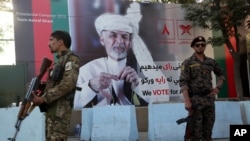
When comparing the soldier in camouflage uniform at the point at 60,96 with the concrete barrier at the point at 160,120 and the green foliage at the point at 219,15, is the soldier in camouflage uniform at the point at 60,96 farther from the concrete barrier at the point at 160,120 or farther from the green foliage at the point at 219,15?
the green foliage at the point at 219,15

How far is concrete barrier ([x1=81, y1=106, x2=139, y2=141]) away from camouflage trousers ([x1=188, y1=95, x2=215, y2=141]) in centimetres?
440

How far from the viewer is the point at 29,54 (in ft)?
46.6

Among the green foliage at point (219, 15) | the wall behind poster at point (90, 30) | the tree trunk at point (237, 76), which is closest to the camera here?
the wall behind poster at point (90, 30)

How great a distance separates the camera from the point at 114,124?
34.4 ft

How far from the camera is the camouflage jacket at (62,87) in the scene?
444cm

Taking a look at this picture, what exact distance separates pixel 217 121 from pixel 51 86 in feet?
21.5

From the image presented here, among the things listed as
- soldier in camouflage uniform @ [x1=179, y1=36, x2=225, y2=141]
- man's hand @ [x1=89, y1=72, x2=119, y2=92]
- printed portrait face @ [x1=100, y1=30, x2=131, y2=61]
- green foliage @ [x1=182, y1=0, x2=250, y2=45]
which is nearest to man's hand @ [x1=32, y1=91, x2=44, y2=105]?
soldier in camouflage uniform @ [x1=179, y1=36, x2=225, y2=141]

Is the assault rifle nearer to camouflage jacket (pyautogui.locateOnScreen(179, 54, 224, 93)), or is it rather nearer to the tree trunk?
camouflage jacket (pyautogui.locateOnScreen(179, 54, 224, 93))

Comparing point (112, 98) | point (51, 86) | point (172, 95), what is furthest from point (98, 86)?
point (51, 86)

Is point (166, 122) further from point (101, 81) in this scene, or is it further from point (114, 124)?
point (101, 81)

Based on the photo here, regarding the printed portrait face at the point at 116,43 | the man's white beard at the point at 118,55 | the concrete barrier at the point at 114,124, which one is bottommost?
the concrete barrier at the point at 114,124

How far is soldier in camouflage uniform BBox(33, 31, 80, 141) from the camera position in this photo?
175 inches

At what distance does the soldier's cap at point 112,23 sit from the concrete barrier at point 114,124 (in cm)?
495

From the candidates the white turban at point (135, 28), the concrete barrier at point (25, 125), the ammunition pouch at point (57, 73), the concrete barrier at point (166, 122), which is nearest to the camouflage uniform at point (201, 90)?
the ammunition pouch at point (57, 73)
